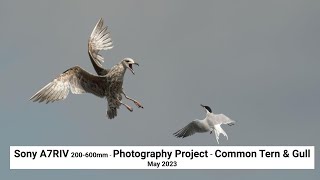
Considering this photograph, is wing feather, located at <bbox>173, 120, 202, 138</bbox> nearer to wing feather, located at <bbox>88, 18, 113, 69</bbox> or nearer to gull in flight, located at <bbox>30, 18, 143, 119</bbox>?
gull in flight, located at <bbox>30, 18, 143, 119</bbox>

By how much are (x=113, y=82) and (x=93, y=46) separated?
3.72 meters

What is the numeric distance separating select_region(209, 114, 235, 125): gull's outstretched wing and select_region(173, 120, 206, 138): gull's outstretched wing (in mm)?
567

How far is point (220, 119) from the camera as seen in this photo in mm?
27500

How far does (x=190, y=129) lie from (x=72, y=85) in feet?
17.3

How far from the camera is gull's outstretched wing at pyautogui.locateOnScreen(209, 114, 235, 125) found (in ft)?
89.9

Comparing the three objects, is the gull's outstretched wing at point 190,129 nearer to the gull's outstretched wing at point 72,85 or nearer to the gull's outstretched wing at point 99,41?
the gull's outstretched wing at point 72,85

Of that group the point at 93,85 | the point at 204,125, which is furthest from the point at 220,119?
the point at 93,85

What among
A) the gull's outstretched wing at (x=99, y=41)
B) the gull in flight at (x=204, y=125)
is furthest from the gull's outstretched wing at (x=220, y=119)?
the gull's outstretched wing at (x=99, y=41)

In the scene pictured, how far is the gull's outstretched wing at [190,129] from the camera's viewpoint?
27.5 metres

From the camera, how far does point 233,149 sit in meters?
26.9

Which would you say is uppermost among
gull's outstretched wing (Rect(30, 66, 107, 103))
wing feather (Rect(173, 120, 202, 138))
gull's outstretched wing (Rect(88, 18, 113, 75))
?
gull's outstretched wing (Rect(88, 18, 113, 75))

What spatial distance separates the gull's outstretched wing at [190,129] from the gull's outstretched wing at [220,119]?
0.57 m

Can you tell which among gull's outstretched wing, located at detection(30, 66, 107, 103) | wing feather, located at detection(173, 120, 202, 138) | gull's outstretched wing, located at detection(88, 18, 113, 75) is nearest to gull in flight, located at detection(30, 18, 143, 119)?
gull's outstretched wing, located at detection(30, 66, 107, 103)

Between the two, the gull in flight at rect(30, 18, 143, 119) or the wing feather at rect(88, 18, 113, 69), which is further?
the wing feather at rect(88, 18, 113, 69)
